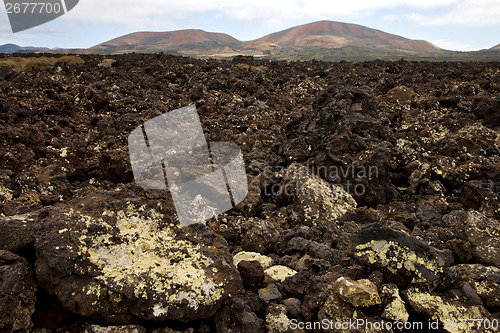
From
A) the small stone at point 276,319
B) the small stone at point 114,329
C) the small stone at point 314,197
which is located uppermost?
the small stone at point 114,329

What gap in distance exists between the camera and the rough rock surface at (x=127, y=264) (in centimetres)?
211

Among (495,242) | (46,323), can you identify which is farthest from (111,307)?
(495,242)

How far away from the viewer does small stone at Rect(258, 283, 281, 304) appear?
2.54 meters

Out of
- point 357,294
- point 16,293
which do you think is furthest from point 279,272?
point 16,293

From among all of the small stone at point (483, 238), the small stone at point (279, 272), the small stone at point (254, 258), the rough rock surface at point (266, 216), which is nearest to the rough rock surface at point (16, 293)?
the rough rock surface at point (266, 216)

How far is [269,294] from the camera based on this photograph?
2584mm

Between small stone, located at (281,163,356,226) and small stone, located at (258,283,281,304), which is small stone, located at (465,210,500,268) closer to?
small stone, located at (281,163,356,226)

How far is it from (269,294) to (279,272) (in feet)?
1.35

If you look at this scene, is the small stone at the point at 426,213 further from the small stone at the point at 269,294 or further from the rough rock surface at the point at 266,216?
the small stone at the point at 269,294

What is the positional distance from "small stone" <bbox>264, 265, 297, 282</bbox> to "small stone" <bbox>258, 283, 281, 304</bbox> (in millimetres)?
187

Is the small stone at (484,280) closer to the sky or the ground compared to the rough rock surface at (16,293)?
closer to the ground

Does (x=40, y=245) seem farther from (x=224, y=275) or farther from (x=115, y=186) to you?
(x=115, y=186)

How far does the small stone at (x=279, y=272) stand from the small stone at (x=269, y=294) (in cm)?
19

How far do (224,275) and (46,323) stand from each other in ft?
3.96
